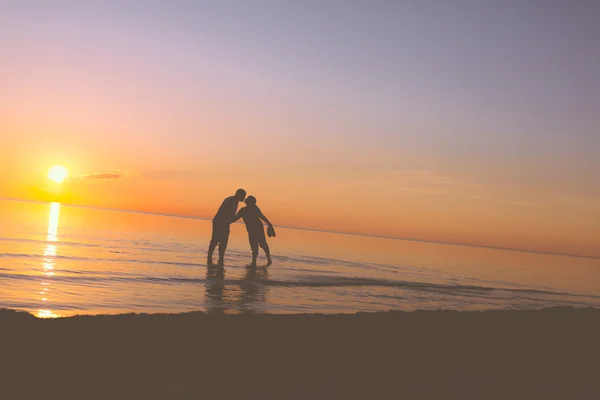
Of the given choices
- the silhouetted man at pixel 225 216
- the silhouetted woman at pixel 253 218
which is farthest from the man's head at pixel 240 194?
the silhouetted woman at pixel 253 218

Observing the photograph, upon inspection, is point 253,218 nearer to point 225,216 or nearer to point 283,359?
point 225,216

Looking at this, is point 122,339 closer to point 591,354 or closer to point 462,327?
point 462,327

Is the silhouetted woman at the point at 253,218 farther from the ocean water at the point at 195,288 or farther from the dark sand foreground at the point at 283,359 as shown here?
the dark sand foreground at the point at 283,359

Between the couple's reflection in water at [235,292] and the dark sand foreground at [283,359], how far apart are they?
7.77ft

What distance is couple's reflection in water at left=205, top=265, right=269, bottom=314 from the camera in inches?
376

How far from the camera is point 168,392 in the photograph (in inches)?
157

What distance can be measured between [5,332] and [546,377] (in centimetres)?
589

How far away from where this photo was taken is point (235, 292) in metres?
11.5

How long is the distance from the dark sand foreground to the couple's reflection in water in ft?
7.77

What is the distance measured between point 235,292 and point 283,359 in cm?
637

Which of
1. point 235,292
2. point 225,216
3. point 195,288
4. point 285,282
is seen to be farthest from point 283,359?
point 225,216

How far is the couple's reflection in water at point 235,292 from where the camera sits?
9.54m

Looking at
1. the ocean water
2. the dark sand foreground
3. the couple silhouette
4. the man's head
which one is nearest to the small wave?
the ocean water

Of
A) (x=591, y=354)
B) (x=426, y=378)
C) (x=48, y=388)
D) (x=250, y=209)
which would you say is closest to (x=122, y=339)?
(x=48, y=388)
